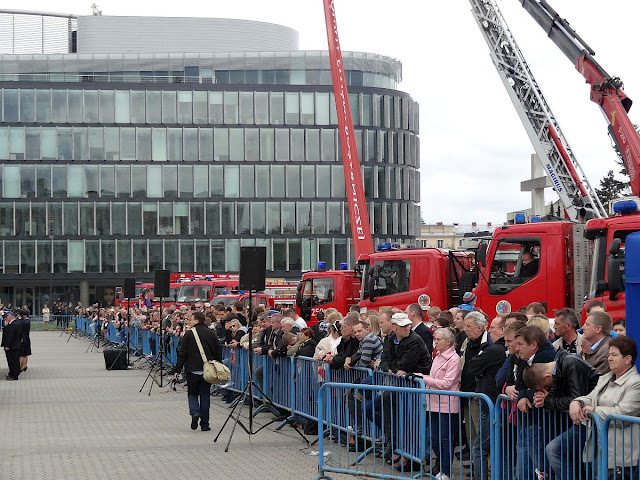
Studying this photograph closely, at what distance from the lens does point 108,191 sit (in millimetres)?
76750

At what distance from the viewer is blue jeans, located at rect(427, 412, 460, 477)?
9.84m

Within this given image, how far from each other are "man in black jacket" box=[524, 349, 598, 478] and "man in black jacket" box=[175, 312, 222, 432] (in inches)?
344

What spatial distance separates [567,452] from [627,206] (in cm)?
833

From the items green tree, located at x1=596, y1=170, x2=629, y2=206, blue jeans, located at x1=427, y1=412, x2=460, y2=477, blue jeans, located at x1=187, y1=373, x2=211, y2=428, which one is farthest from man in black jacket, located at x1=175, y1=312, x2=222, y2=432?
green tree, located at x1=596, y1=170, x2=629, y2=206

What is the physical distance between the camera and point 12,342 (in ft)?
88.1

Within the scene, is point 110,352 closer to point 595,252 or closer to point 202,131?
point 595,252

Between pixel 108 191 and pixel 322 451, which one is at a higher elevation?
pixel 108 191

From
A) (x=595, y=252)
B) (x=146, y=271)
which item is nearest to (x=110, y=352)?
(x=595, y=252)

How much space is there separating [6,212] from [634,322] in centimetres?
7214

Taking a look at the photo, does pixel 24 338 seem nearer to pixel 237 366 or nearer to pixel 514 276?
pixel 237 366


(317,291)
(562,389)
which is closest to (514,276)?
(562,389)

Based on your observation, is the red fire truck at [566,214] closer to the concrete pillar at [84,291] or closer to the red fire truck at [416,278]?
the red fire truck at [416,278]

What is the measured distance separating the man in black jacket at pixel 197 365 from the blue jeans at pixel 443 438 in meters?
6.69

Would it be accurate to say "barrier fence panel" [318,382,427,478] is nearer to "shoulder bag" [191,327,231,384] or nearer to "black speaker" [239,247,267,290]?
"black speaker" [239,247,267,290]
